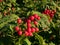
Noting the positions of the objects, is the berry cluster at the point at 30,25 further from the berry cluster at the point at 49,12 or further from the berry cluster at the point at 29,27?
the berry cluster at the point at 49,12

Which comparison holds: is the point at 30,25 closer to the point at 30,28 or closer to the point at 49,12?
the point at 30,28

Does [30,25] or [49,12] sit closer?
[30,25]

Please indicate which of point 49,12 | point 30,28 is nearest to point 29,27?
point 30,28

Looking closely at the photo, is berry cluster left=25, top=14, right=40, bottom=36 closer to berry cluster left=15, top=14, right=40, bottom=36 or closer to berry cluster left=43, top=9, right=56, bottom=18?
berry cluster left=15, top=14, right=40, bottom=36

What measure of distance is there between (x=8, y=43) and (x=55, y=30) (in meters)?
0.90

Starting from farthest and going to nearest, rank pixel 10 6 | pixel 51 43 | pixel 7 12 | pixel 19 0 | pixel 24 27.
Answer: pixel 19 0
pixel 10 6
pixel 7 12
pixel 51 43
pixel 24 27

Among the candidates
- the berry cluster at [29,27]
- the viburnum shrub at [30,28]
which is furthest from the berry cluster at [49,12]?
the berry cluster at [29,27]

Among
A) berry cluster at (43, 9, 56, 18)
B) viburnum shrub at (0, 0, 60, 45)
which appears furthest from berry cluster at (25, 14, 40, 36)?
berry cluster at (43, 9, 56, 18)

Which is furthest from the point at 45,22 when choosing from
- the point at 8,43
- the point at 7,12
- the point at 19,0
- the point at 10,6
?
the point at 19,0

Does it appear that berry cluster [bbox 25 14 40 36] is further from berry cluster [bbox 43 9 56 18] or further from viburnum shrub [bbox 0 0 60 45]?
berry cluster [bbox 43 9 56 18]

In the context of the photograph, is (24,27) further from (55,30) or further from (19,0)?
(19,0)

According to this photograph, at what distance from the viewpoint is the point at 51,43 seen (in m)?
3.64

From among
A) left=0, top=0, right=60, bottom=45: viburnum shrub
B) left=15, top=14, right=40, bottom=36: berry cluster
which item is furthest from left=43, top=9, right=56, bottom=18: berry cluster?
left=15, top=14, right=40, bottom=36: berry cluster

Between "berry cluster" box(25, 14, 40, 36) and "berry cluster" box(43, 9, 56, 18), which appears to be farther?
"berry cluster" box(43, 9, 56, 18)
